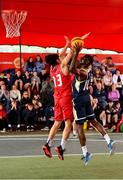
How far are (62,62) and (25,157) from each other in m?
2.40

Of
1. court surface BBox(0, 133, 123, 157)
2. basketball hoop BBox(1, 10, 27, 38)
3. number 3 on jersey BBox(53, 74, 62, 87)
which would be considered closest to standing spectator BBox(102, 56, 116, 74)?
basketball hoop BBox(1, 10, 27, 38)

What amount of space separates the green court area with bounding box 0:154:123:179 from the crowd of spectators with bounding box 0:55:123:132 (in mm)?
8817

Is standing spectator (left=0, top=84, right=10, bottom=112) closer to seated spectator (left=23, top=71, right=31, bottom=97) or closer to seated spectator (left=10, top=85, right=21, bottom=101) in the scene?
seated spectator (left=10, top=85, right=21, bottom=101)

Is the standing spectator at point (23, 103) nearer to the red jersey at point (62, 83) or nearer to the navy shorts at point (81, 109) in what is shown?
the red jersey at point (62, 83)

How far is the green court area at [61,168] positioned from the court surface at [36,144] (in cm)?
116

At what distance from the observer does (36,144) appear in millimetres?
16672

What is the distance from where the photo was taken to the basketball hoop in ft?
80.5

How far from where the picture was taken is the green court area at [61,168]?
410 inches

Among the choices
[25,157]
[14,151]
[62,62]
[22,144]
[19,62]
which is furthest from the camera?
[19,62]

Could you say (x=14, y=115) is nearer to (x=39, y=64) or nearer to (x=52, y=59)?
(x=39, y=64)

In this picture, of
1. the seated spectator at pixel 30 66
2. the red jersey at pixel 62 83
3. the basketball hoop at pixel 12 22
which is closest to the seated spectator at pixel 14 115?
the seated spectator at pixel 30 66

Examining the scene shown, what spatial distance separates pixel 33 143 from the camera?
1703cm

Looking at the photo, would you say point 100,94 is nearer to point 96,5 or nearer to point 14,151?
point 96,5

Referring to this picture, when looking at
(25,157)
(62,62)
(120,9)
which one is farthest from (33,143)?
(120,9)
